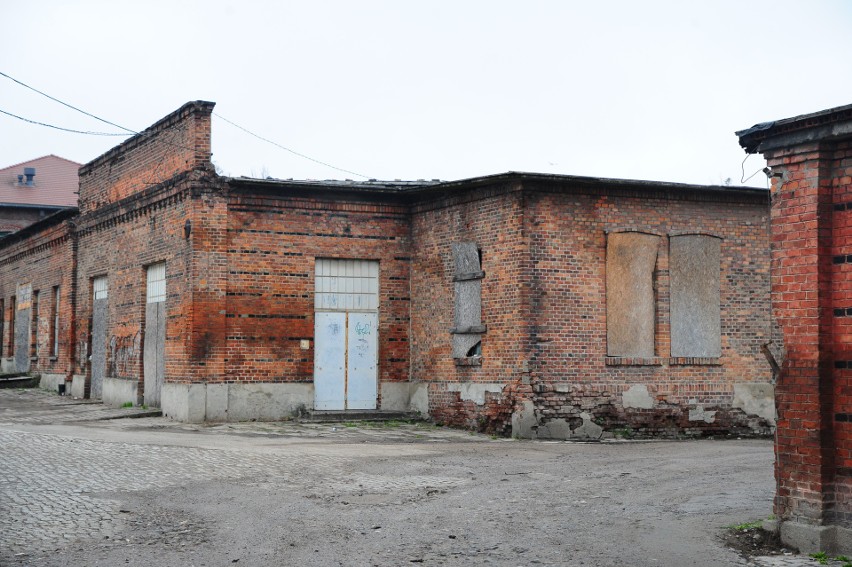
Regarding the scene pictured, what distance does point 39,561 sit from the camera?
7961 millimetres

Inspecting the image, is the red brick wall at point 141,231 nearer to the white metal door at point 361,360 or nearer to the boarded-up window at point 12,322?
the white metal door at point 361,360

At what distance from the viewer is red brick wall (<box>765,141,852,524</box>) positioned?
27.5 ft

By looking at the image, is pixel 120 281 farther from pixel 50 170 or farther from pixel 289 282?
pixel 50 170

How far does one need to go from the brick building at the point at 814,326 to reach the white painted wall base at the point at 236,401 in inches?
490

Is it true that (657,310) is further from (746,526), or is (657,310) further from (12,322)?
(12,322)

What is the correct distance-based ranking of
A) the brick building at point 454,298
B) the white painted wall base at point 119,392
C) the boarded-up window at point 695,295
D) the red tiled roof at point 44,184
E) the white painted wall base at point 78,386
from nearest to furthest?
the brick building at point 454,298 → the boarded-up window at point 695,295 → the white painted wall base at point 119,392 → the white painted wall base at point 78,386 → the red tiled roof at point 44,184

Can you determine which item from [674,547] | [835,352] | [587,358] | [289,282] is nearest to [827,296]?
[835,352]

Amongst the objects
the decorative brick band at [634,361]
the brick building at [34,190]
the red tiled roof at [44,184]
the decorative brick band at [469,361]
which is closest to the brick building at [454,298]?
the decorative brick band at [634,361]

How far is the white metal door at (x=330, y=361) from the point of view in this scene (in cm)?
2005

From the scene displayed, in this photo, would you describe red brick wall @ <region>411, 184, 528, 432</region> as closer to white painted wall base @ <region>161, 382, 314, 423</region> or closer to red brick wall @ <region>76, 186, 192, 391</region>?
white painted wall base @ <region>161, 382, 314, 423</region>

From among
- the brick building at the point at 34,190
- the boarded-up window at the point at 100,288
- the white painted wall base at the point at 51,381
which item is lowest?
the white painted wall base at the point at 51,381

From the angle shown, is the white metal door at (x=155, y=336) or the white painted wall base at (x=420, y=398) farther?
the white metal door at (x=155, y=336)

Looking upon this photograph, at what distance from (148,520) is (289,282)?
10.5 m

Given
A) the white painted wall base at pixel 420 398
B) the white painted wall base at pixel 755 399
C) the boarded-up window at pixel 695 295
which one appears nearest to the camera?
the boarded-up window at pixel 695 295
